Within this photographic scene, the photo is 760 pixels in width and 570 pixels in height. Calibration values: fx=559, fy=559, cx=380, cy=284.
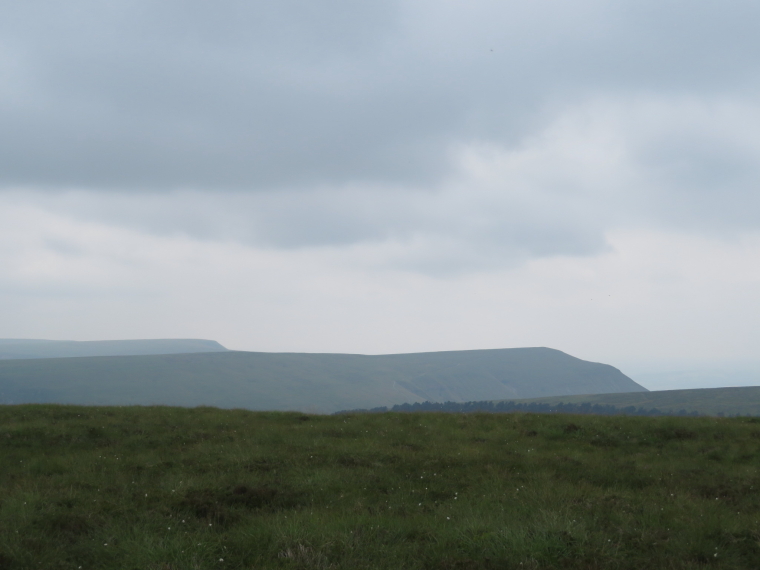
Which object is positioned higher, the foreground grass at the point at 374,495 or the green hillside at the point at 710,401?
the foreground grass at the point at 374,495

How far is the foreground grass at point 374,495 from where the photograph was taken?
890cm

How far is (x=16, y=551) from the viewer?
8875 millimetres

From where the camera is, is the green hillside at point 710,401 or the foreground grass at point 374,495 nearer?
the foreground grass at point 374,495

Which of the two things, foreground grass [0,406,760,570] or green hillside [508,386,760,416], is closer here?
foreground grass [0,406,760,570]

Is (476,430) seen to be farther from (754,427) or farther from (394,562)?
(394,562)

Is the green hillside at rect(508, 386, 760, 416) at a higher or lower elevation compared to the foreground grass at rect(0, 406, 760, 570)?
lower

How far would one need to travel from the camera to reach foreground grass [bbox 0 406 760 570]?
890cm

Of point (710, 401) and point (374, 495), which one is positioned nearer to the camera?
point (374, 495)

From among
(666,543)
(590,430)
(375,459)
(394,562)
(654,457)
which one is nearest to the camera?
(394,562)

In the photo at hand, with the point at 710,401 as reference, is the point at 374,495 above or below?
above

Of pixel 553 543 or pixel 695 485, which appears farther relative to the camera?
pixel 695 485

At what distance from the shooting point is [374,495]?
41.1 ft

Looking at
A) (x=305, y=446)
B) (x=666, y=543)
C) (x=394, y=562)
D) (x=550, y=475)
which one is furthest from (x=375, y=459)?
(x=666, y=543)

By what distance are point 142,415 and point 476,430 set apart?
44.3 feet
